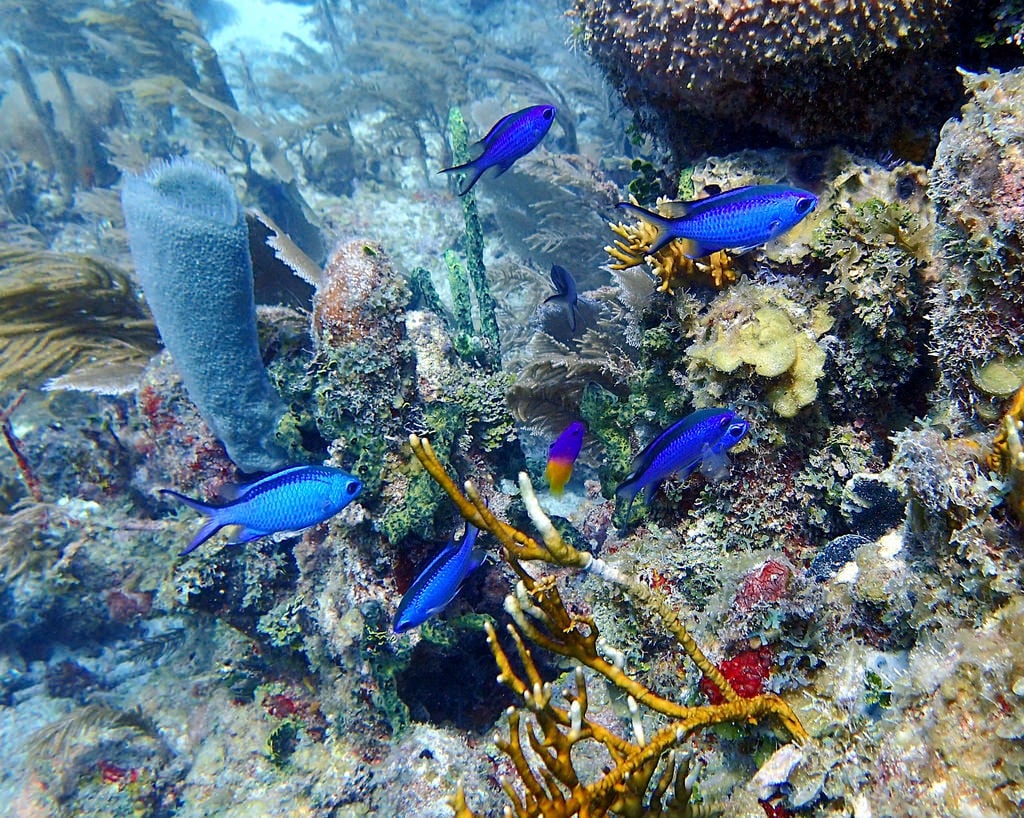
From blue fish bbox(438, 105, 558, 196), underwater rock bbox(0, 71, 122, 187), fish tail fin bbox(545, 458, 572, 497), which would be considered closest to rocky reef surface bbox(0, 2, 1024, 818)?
fish tail fin bbox(545, 458, 572, 497)

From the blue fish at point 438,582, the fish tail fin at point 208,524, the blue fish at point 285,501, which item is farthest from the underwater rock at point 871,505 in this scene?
the fish tail fin at point 208,524

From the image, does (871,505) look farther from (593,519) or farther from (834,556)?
(593,519)

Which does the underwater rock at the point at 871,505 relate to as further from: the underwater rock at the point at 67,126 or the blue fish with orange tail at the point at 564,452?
the underwater rock at the point at 67,126

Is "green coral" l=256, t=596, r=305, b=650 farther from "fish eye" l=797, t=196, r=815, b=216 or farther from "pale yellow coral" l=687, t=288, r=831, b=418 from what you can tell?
"fish eye" l=797, t=196, r=815, b=216

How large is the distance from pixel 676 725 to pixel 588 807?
324mm

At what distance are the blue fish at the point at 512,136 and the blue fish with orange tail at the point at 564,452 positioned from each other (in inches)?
59.6

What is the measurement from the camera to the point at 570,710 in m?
1.66

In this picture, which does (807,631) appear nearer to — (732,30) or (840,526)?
(840,526)

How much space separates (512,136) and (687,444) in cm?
190

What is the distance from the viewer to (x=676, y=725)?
1.59 meters

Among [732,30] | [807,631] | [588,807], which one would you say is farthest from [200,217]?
[807,631]

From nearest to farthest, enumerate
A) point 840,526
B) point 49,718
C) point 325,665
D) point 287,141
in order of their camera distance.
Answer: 1. point 840,526
2. point 325,665
3. point 49,718
4. point 287,141

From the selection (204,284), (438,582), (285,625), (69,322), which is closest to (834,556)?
(438,582)

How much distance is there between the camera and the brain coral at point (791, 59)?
2480 mm
